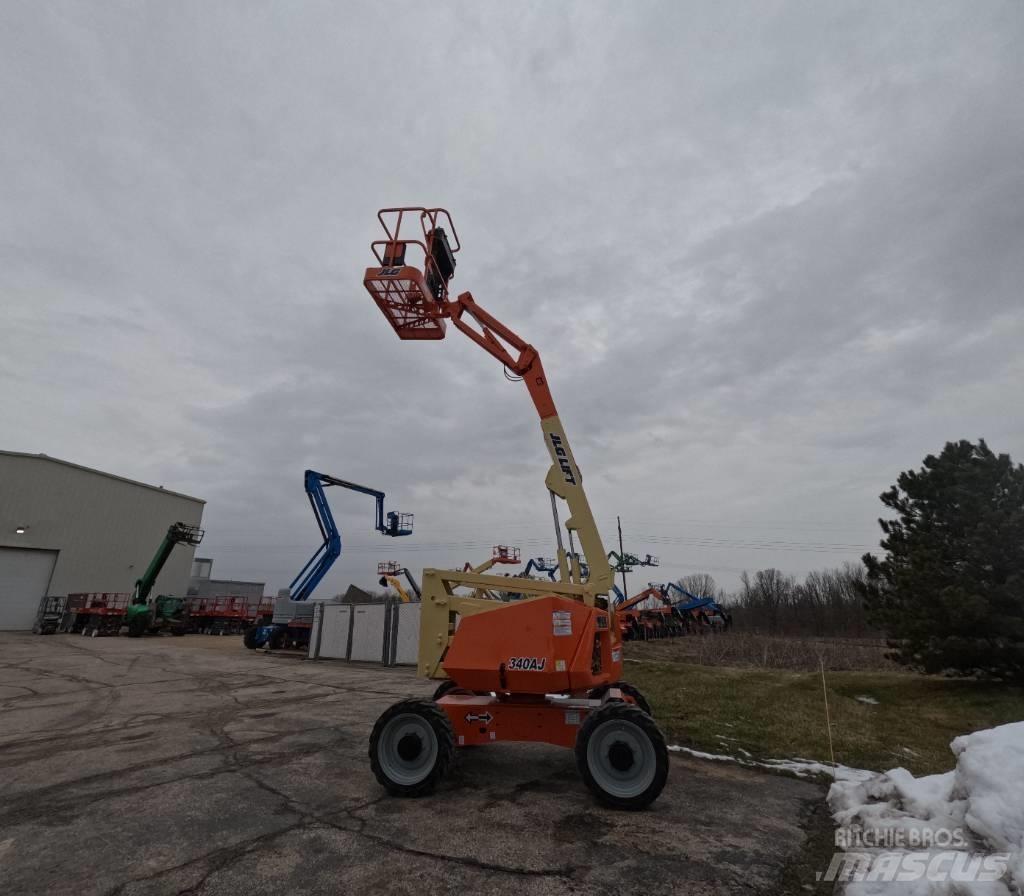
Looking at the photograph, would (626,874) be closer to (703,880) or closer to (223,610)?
(703,880)

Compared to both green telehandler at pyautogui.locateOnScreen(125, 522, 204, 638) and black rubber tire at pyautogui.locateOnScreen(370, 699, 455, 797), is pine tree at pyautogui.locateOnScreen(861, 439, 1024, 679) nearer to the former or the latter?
black rubber tire at pyautogui.locateOnScreen(370, 699, 455, 797)

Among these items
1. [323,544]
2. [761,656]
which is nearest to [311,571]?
[323,544]

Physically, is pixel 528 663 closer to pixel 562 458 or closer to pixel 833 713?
pixel 562 458

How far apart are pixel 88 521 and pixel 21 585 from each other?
5394mm

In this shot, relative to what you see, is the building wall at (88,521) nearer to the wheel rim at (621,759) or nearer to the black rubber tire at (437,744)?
the black rubber tire at (437,744)

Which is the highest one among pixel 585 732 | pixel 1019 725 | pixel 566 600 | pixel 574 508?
pixel 574 508

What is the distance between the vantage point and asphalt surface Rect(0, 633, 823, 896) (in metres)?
3.76

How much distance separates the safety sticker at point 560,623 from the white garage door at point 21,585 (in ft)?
142

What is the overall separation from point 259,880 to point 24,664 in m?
19.3

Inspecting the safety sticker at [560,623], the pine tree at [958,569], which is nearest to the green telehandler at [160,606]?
the safety sticker at [560,623]

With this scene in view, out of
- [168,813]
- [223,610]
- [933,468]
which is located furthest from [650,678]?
[223,610]

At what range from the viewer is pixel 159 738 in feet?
25.1

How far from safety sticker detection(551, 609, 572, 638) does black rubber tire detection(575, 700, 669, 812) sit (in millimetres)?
827

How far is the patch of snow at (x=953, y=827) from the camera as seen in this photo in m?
3.22
